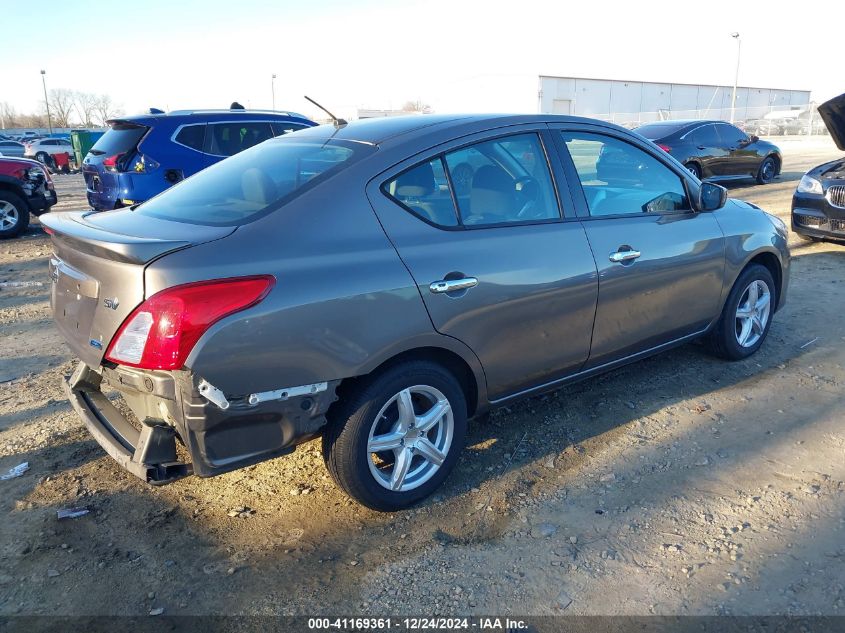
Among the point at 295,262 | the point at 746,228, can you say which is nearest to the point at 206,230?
the point at 295,262

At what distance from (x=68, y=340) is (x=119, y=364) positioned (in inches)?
20.2

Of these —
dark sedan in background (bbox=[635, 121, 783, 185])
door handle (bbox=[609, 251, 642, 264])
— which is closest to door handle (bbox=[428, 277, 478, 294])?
door handle (bbox=[609, 251, 642, 264])

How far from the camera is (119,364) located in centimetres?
253

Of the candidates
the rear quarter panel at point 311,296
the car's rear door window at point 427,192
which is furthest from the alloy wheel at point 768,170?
the rear quarter panel at point 311,296

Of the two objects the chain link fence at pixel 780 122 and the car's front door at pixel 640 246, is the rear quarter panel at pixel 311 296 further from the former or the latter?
the chain link fence at pixel 780 122

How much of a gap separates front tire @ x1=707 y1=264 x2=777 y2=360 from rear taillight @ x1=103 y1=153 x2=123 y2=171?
287 inches

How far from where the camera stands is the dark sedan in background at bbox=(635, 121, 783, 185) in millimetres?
13133

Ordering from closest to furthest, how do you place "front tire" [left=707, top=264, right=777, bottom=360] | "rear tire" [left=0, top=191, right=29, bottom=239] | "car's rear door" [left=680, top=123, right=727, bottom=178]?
"front tire" [left=707, top=264, right=777, bottom=360] → "rear tire" [left=0, top=191, right=29, bottom=239] → "car's rear door" [left=680, top=123, right=727, bottom=178]

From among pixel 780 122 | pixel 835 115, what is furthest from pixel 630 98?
pixel 835 115

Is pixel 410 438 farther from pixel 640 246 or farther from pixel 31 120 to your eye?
pixel 31 120

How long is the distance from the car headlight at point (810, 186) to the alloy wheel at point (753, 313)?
3.95 m

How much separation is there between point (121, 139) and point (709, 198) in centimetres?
738

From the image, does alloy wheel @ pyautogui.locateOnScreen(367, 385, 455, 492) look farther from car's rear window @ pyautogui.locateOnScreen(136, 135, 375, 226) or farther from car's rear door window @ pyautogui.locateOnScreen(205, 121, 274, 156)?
car's rear door window @ pyautogui.locateOnScreen(205, 121, 274, 156)

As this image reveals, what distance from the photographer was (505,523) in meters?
2.92
